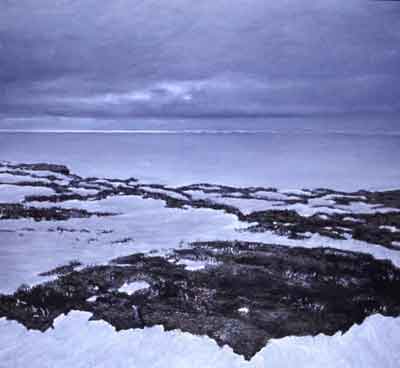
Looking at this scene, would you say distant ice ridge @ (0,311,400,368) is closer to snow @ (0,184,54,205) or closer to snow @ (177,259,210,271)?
snow @ (177,259,210,271)

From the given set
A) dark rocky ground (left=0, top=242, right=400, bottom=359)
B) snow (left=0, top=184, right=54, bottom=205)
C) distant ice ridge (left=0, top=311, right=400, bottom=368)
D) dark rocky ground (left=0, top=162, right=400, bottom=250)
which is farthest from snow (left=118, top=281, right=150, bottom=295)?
snow (left=0, top=184, right=54, bottom=205)

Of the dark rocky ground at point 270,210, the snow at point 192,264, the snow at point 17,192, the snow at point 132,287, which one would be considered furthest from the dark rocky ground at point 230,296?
the snow at point 17,192

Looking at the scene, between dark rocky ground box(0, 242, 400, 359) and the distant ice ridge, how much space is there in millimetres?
378

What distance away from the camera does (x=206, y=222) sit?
30.6 meters

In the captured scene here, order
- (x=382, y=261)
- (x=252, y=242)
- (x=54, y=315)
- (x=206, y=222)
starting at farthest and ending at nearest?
1. (x=206, y=222)
2. (x=252, y=242)
3. (x=382, y=261)
4. (x=54, y=315)

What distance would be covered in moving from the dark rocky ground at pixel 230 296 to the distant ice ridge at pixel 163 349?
0.38m

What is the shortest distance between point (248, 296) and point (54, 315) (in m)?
6.51

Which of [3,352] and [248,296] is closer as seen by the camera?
[3,352]

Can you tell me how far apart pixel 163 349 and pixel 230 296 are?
3.94 m

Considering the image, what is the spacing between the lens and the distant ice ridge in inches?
414

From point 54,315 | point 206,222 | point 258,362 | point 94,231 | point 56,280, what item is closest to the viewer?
point 258,362

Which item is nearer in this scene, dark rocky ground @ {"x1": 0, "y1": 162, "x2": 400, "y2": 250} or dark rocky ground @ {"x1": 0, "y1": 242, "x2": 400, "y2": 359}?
dark rocky ground @ {"x1": 0, "y1": 242, "x2": 400, "y2": 359}

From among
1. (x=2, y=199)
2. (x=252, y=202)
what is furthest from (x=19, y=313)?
(x=252, y=202)

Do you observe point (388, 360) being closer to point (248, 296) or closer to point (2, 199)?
point (248, 296)
